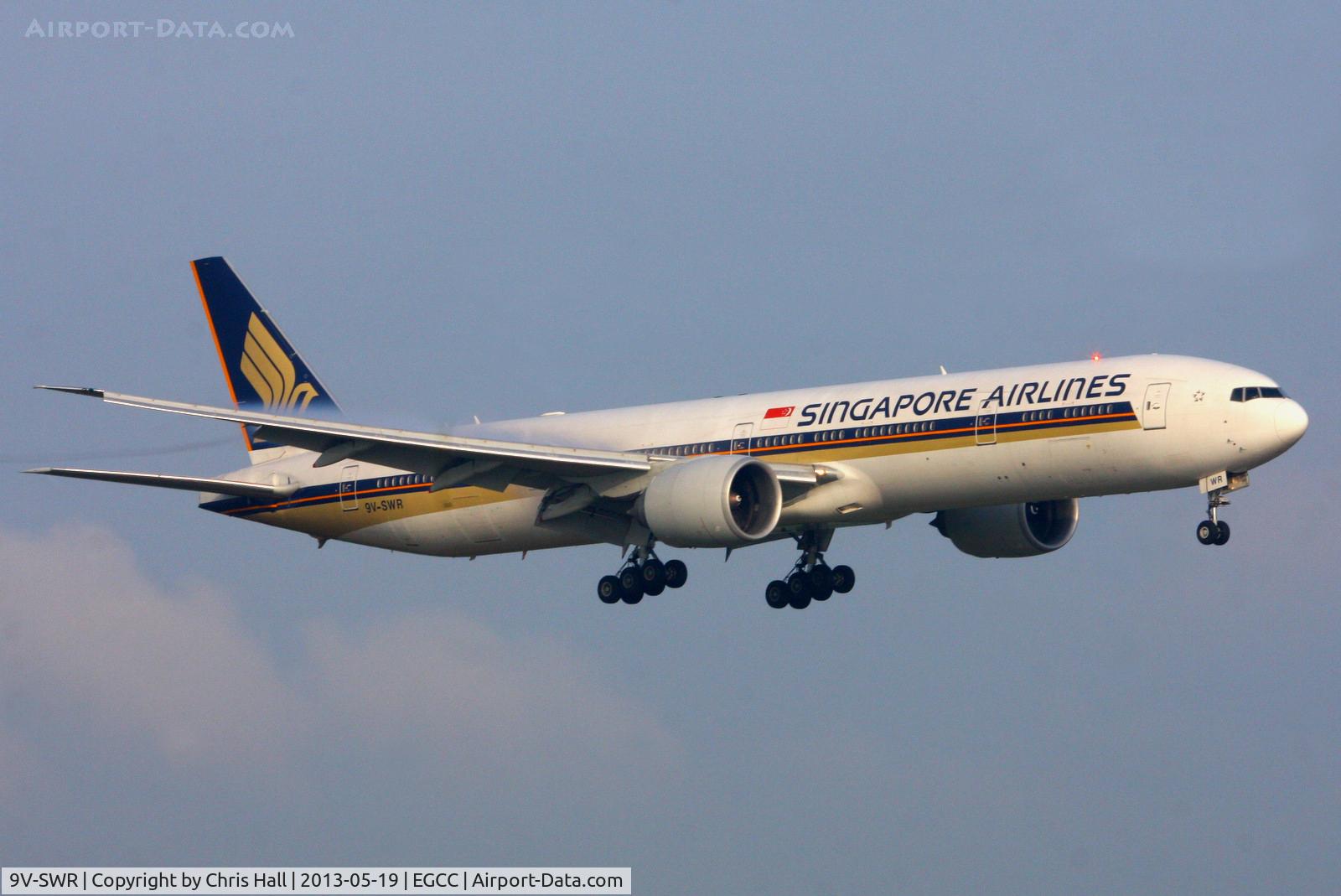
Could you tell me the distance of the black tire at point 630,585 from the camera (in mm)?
51406

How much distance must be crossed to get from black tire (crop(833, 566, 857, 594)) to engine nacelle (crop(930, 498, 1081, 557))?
3027 millimetres

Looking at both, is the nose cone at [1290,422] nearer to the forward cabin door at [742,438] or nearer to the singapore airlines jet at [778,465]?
the singapore airlines jet at [778,465]

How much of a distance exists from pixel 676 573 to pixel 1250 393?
49.9ft

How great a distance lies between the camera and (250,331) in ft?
194

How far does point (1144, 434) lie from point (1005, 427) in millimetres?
3057

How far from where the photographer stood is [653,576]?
168ft

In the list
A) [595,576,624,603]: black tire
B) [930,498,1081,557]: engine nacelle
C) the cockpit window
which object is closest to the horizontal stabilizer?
[595,576,624,603]: black tire

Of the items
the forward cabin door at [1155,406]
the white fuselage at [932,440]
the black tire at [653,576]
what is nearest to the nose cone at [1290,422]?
the white fuselage at [932,440]

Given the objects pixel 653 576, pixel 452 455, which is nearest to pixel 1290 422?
pixel 653 576

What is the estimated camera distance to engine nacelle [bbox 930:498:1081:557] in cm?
5288

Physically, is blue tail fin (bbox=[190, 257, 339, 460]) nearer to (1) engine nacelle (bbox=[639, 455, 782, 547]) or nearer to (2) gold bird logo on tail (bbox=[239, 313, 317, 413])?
(2) gold bird logo on tail (bbox=[239, 313, 317, 413])

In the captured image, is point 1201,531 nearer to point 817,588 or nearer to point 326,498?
point 817,588

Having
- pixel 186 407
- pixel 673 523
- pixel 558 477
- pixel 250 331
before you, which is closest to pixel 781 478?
pixel 673 523

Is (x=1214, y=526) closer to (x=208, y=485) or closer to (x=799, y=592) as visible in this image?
(x=799, y=592)
